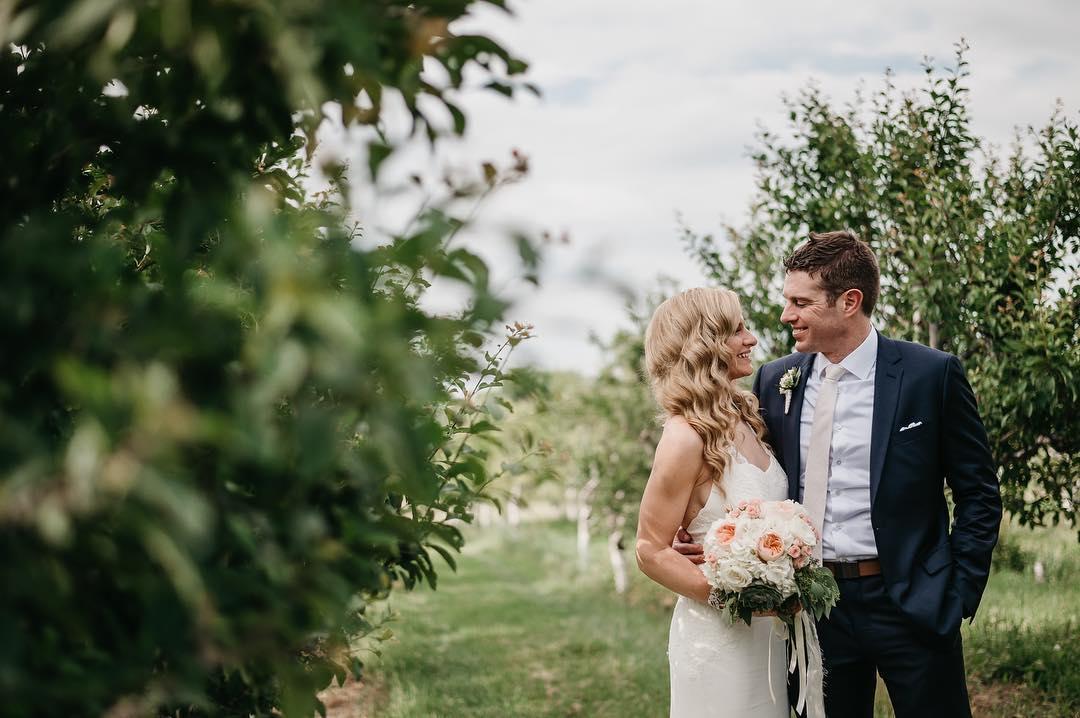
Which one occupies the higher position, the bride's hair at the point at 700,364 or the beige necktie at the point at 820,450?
the bride's hair at the point at 700,364

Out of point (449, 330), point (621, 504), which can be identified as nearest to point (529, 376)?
point (449, 330)

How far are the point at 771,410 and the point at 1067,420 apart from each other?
3.69 metres

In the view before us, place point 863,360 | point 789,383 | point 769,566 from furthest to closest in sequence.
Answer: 1. point 789,383
2. point 863,360
3. point 769,566

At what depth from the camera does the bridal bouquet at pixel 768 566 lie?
323 centimetres

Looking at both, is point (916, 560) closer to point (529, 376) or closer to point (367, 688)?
point (529, 376)

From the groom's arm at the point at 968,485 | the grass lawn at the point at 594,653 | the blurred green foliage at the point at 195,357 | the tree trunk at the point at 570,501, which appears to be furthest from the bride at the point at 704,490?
the tree trunk at the point at 570,501

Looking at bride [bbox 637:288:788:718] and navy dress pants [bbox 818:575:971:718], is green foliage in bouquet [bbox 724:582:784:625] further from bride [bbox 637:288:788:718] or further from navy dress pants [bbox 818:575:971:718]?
navy dress pants [bbox 818:575:971:718]

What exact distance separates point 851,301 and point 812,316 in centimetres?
21

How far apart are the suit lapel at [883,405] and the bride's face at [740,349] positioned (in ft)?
1.93

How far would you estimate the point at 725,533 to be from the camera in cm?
338

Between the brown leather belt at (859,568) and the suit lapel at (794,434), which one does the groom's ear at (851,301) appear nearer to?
the suit lapel at (794,434)

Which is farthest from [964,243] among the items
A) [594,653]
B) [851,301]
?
[594,653]

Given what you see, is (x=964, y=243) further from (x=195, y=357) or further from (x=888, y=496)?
(x=195, y=357)

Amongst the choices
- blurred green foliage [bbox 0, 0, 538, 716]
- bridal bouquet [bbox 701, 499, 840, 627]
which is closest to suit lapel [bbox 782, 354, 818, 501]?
bridal bouquet [bbox 701, 499, 840, 627]
